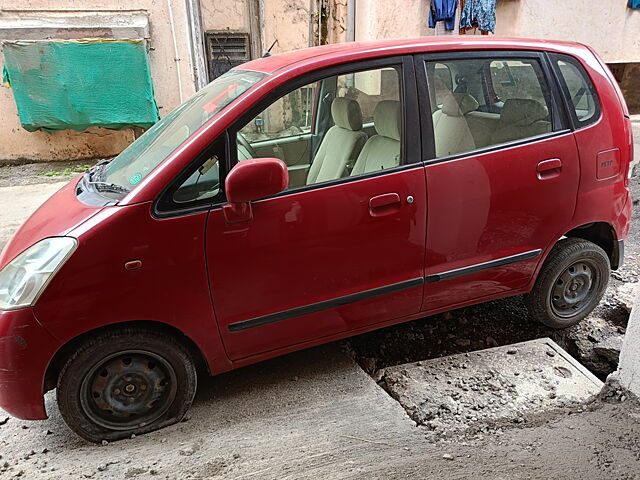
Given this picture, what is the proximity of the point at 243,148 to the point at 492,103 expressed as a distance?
1.50m

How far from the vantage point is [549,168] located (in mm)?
2816

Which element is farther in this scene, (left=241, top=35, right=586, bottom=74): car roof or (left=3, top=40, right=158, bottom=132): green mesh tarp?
(left=3, top=40, right=158, bottom=132): green mesh tarp

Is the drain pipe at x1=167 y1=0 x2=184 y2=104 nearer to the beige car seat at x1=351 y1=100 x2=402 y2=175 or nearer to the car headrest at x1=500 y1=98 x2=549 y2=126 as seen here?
the beige car seat at x1=351 y1=100 x2=402 y2=175

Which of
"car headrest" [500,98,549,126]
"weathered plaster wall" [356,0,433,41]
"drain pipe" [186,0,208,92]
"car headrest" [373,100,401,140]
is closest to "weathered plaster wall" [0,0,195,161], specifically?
"drain pipe" [186,0,208,92]

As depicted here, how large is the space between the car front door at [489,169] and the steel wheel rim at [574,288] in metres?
0.35

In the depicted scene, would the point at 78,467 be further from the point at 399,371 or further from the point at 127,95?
the point at 127,95

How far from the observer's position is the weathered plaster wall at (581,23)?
346 inches

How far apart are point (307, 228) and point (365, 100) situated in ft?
2.91

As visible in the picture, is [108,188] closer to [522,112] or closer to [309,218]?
[309,218]

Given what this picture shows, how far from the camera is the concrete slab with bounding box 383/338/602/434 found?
2.56 m

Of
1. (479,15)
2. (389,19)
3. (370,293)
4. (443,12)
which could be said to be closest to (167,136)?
(370,293)

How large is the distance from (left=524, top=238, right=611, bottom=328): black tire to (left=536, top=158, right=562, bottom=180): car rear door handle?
55 cm

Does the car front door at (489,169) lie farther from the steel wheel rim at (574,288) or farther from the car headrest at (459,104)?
the steel wheel rim at (574,288)

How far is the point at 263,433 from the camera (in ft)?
8.01
